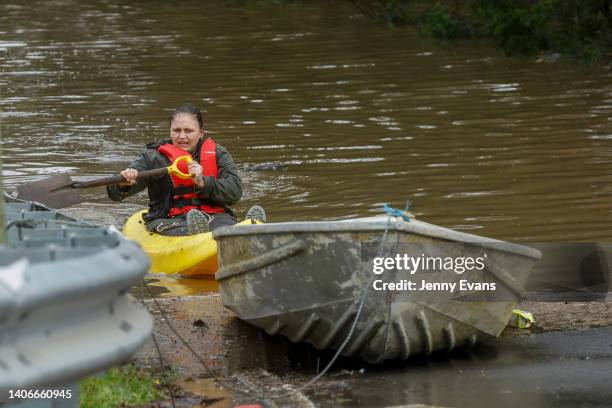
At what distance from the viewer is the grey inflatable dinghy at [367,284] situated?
244 inches

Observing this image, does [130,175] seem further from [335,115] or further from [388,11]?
[388,11]

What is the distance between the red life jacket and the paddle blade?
2.27ft

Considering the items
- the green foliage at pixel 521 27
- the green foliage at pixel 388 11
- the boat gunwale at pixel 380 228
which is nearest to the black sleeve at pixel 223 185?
the boat gunwale at pixel 380 228

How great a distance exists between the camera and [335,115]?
15164 millimetres

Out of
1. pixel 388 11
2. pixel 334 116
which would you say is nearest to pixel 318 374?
pixel 334 116

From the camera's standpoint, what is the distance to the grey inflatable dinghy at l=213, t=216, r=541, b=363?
20.3ft

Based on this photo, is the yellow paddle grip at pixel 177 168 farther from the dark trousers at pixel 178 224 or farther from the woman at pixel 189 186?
the dark trousers at pixel 178 224

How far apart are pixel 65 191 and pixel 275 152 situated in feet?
15.7

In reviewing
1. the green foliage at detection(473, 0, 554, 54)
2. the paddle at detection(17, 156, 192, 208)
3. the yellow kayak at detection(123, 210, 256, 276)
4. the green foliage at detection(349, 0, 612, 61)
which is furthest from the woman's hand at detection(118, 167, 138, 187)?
the green foliage at detection(473, 0, 554, 54)

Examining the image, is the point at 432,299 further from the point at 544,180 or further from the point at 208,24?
the point at 208,24

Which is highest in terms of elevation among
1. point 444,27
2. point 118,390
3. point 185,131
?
point 185,131

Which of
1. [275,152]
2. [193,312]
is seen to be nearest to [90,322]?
[193,312]

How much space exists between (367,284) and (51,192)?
3367 mm

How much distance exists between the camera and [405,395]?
20.0 ft
